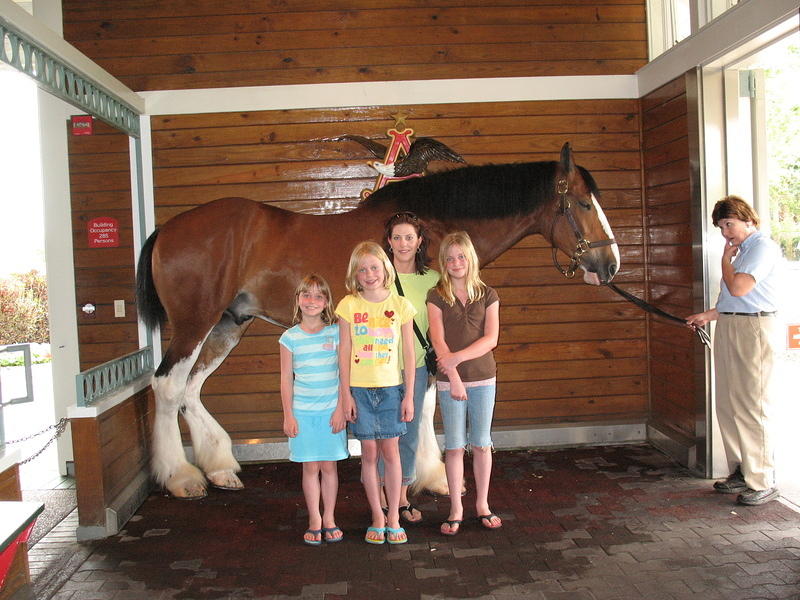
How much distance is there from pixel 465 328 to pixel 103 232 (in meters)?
2.59

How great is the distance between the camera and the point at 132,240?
13.9 ft

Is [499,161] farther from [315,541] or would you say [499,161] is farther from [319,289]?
[315,541]

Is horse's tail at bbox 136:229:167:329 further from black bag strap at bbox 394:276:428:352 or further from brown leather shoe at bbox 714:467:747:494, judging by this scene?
brown leather shoe at bbox 714:467:747:494

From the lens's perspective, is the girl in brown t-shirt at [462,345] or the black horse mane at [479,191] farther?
the black horse mane at [479,191]

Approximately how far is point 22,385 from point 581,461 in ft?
23.3

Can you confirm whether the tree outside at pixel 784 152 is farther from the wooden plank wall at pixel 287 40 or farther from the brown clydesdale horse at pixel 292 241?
the wooden plank wall at pixel 287 40

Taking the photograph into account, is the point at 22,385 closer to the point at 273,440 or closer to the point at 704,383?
the point at 273,440

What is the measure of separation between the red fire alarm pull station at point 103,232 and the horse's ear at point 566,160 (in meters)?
2.85

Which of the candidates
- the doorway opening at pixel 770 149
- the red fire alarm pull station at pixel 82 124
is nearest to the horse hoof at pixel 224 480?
the red fire alarm pull station at pixel 82 124

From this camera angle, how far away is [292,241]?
3.82 meters

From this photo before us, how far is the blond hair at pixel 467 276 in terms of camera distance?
2.94 m

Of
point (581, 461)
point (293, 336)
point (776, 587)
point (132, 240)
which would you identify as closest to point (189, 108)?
point (132, 240)

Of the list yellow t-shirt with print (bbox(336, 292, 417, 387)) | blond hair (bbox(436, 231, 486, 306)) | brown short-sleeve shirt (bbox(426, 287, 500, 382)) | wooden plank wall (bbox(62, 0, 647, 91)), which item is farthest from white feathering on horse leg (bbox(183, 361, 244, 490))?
wooden plank wall (bbox(62, 0, 647, 91))

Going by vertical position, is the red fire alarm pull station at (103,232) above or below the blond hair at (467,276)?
above
